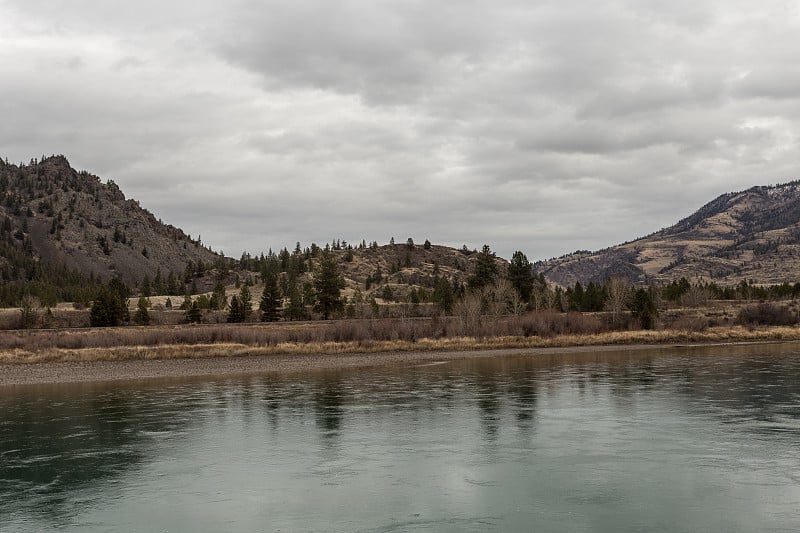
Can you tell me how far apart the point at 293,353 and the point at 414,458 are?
49.3 meters

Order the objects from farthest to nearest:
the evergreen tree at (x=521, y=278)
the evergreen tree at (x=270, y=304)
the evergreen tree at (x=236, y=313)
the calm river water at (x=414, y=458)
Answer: the evergreen tree at (x=521, y=278), the evergreen tree at (x=270, y=304), the evergreen tree at (x=236, y=313), the calm river water at (x=414, y=458)

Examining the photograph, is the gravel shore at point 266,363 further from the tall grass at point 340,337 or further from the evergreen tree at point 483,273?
the evergreen tree at point 483,273

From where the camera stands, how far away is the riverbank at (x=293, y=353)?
195ft

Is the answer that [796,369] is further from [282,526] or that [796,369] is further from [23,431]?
[23,431]

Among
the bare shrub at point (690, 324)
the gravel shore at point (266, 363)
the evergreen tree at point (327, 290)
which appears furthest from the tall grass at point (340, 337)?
the evergreen tree at point (327, 290)

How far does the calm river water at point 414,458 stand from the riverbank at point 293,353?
50.1 ft

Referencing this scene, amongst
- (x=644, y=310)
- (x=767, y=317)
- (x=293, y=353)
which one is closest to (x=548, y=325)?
(x=644, y=310)

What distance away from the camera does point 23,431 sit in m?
31.2

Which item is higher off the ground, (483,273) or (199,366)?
(483,273)

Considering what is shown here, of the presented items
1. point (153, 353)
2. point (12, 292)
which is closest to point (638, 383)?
point (153, 353)

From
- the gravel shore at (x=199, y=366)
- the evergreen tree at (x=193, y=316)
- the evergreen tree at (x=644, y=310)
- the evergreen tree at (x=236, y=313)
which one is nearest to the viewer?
the gravel shore at (x=199, y=366)

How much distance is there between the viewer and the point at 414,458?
2395cm

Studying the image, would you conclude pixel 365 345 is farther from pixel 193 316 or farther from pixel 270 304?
pixel 193 316

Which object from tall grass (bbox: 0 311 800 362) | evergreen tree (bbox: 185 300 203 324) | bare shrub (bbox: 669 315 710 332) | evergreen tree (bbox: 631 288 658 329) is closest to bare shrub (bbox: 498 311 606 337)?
tall grass (bbox: 0 311 800 362)
